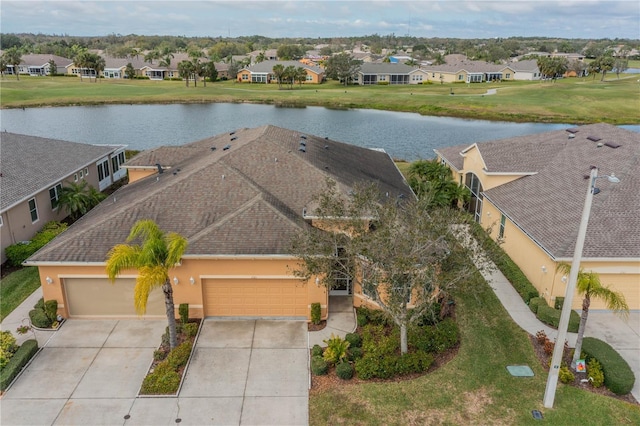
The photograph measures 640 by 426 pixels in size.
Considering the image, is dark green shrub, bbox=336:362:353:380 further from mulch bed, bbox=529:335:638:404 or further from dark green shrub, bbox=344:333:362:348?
mulch bed, bbox=529:335:638:404

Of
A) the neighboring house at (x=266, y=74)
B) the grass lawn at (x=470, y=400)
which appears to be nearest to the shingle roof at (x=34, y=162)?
the grass lawn at (x=470, y=400)

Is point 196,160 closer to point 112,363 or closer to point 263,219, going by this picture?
point 263,219

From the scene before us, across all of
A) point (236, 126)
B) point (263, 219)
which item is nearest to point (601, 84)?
point (236, 126)

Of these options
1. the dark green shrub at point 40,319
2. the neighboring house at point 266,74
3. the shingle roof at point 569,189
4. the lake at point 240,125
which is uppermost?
the neighboring house at point 266,74

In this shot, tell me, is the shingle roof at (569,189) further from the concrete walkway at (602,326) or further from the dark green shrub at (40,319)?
the dark green shrub at (40,319)

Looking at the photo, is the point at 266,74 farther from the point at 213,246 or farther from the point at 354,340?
the point at 354,340

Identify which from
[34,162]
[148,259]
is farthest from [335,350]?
[34,162]
